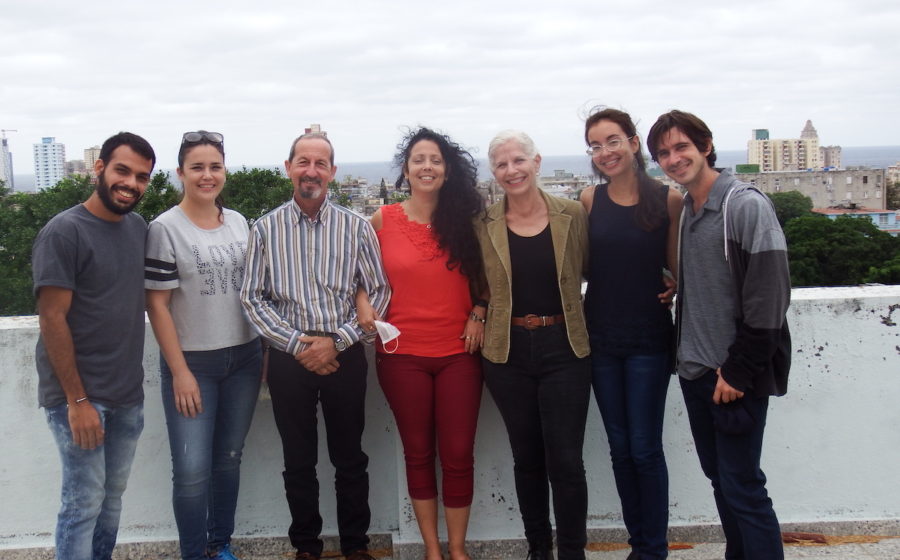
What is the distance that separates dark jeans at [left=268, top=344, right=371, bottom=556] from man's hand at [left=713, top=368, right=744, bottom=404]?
1.23m

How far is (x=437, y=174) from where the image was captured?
2.80 metres

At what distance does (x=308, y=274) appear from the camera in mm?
2713

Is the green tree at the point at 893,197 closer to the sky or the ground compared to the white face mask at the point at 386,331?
closer to the sky

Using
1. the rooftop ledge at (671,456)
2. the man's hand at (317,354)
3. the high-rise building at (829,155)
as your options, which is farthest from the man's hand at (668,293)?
the high-rise building at (829,155)

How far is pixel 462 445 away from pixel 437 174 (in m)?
1.00

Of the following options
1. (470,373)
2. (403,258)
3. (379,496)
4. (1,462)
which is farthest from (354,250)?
(1,462)

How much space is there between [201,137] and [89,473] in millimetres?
1183

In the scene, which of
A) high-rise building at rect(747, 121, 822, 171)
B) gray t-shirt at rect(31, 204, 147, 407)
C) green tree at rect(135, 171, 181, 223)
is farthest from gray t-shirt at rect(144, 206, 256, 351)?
high-rise building at rect(747, 121, 822, 171)

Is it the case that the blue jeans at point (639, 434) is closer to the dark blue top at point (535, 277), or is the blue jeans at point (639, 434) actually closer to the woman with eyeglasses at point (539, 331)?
the woman with eyeglasses at point (539, 331)

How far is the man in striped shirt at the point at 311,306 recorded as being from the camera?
2.66 metres

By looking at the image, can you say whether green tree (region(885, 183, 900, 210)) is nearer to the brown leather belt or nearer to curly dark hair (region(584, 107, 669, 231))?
curly dark hair (region(584, 107, 669, 231))

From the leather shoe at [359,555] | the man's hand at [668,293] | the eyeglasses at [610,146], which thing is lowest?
the leather shoe at [359,555]

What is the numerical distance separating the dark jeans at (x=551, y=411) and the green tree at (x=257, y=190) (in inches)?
1187

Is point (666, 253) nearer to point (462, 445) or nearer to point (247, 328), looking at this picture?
point (462, 445)
